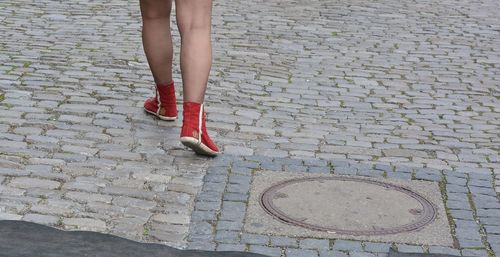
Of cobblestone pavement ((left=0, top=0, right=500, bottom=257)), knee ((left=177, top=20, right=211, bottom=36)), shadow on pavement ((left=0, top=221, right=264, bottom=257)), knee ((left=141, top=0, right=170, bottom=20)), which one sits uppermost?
knee ((left=177, top=20, right=211, bottom=36))

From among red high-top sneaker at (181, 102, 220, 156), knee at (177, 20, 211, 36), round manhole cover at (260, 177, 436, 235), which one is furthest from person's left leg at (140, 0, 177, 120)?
round manhole cover at (260, 177, 436, 235)

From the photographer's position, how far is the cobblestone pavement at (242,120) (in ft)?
16.1

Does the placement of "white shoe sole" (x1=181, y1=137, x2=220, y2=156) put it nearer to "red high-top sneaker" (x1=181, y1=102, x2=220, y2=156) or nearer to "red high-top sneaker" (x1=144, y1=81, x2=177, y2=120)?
"red high-top sneaker" (x1=181, y1=102, x2=220, y2=156)

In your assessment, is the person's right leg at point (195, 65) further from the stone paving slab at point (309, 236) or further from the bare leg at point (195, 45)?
the stone paving slab at point (309, 236)

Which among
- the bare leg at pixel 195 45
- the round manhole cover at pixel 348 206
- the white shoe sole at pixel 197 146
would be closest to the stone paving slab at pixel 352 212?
the round manhole cover at pixel 348 206

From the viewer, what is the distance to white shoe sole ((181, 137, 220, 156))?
5639 mm

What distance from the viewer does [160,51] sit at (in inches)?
247

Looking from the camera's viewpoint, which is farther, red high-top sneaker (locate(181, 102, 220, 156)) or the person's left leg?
the person's left leg

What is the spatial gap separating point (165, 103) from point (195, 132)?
78cm

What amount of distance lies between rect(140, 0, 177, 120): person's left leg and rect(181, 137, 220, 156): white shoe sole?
0.70 m

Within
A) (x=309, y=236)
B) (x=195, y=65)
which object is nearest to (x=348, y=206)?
(x=309, y=236)

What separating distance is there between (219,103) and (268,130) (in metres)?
0.66

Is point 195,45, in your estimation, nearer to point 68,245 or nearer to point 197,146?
point 197,146

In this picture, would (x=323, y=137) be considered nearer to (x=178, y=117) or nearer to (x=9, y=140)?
(x=178, y=117)
